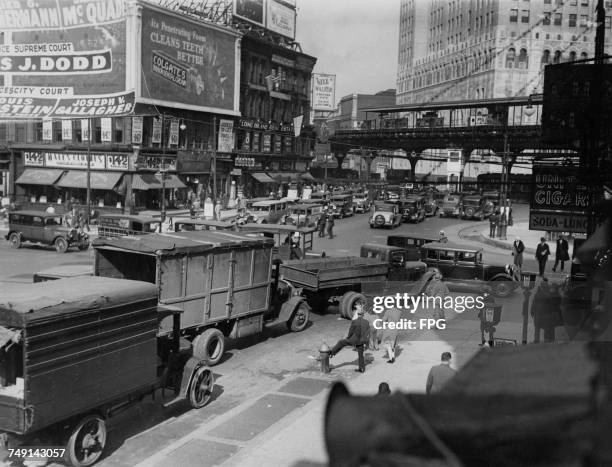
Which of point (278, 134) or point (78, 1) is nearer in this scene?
point (78, 1)

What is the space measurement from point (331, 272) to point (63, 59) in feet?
131

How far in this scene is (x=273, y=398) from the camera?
12.4 m

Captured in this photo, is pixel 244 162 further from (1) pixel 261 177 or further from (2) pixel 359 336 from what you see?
(2) pixel 359 336

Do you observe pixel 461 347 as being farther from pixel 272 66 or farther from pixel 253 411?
pixel 272 66

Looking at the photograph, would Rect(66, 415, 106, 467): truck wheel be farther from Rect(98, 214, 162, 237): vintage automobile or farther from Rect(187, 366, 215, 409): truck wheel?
Rect(98, 214, 162, 237): vintage automobile

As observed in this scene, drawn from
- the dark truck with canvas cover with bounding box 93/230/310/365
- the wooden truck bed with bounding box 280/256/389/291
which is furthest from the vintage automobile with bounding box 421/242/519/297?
the dark truck with canvas cover with bounding box 93/230/310/365

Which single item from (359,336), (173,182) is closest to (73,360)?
(359,336)

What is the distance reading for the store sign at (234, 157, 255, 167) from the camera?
6569cm

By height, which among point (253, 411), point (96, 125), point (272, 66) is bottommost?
point (253, 411)

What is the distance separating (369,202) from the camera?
207ft

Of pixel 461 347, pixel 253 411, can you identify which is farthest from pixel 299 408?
pixel 461 347

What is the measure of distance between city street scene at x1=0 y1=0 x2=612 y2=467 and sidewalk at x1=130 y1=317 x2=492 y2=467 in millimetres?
54

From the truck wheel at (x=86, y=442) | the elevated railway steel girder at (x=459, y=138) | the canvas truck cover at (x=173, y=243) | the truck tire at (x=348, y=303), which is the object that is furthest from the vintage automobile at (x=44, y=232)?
the truck wheel at (x=86, y=442)

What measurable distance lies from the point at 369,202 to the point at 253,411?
52.3 meters
